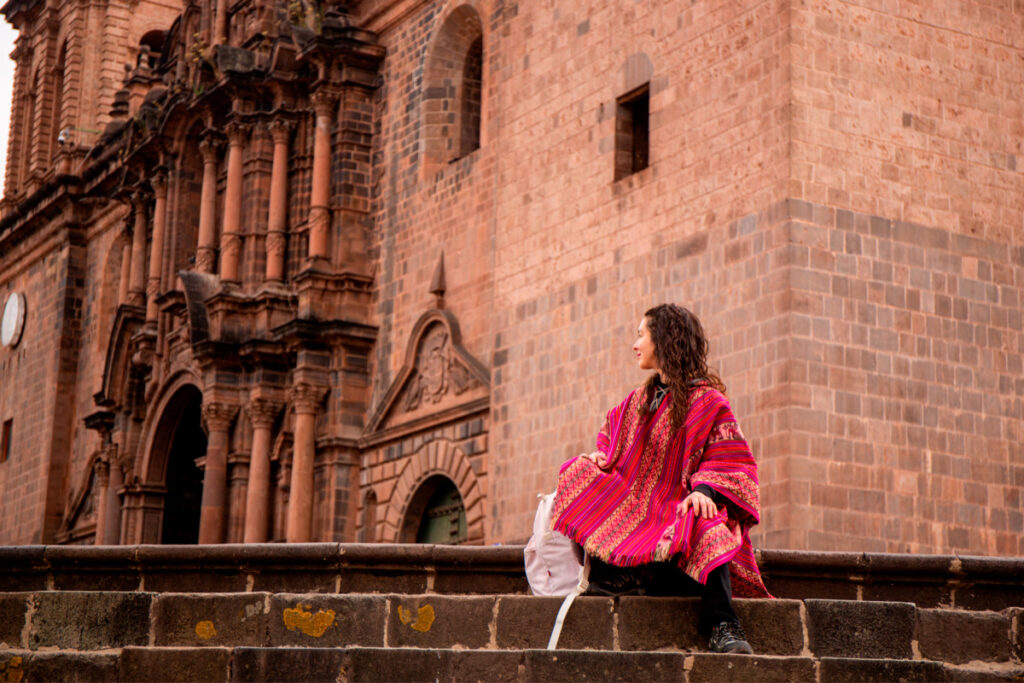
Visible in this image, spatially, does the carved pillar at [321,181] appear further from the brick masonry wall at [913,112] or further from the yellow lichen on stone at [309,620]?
the yellow lichen on stone at [309,620]

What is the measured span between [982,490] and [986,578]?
659 cm

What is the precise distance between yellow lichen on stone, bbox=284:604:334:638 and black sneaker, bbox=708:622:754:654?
6.16 feet

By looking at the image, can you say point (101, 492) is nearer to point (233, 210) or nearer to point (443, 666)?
point (233, 210)

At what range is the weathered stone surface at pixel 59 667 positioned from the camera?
8281 millimetres

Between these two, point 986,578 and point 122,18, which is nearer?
point 986,578

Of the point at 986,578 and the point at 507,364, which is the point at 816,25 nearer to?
the point at 507,364

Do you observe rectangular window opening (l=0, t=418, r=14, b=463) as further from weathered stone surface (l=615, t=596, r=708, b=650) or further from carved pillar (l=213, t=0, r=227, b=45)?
weathered stone surface (l=615, t=596, r=708, b=650)

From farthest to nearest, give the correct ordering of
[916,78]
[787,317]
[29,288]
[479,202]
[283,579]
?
[29,288], [479,202], [916,78], [787,317], [283,579]

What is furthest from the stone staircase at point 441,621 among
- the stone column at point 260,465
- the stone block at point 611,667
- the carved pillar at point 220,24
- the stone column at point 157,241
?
the carved pillar at point 220,24

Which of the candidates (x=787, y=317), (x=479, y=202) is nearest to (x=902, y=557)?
(x=787, y=317)

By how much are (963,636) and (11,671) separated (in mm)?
4354

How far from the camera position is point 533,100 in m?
18.6

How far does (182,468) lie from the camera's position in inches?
1100

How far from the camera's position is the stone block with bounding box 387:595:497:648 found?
8.21 meters
